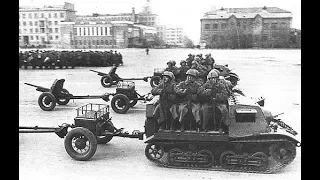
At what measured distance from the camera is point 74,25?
93438mm

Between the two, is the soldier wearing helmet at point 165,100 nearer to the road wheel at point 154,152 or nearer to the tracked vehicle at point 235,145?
the tracked vehicle at point 235,145

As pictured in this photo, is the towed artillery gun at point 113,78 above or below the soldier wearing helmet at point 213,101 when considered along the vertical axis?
above

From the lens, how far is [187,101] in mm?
8094

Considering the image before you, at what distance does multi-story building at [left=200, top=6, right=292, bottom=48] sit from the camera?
3194 inches

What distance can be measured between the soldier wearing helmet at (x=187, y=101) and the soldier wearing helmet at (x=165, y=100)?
0.13 meters

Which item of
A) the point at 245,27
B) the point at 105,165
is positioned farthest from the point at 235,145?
the point at 245,27

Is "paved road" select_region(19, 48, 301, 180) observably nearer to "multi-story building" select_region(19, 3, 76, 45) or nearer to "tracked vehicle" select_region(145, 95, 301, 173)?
"tracked vehicle" select_region(145, 95, 301, 173)

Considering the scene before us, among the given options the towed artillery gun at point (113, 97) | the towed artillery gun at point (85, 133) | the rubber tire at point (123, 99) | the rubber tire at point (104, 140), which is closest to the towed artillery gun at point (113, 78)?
the towed artillery gun at point (113, 97)

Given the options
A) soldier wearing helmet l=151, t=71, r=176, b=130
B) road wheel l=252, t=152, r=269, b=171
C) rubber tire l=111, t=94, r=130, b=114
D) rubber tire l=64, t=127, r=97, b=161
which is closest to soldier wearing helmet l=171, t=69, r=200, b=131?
soldier wearing helmet l=151, t=71, r=176, b=130

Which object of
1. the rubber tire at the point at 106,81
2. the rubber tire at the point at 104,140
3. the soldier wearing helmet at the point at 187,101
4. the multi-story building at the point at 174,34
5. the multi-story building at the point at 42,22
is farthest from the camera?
the multi-story building at the point at 174,34

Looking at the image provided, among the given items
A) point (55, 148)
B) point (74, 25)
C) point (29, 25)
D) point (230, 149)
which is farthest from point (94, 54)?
point (29, 25)

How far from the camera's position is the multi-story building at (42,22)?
4006 inches
